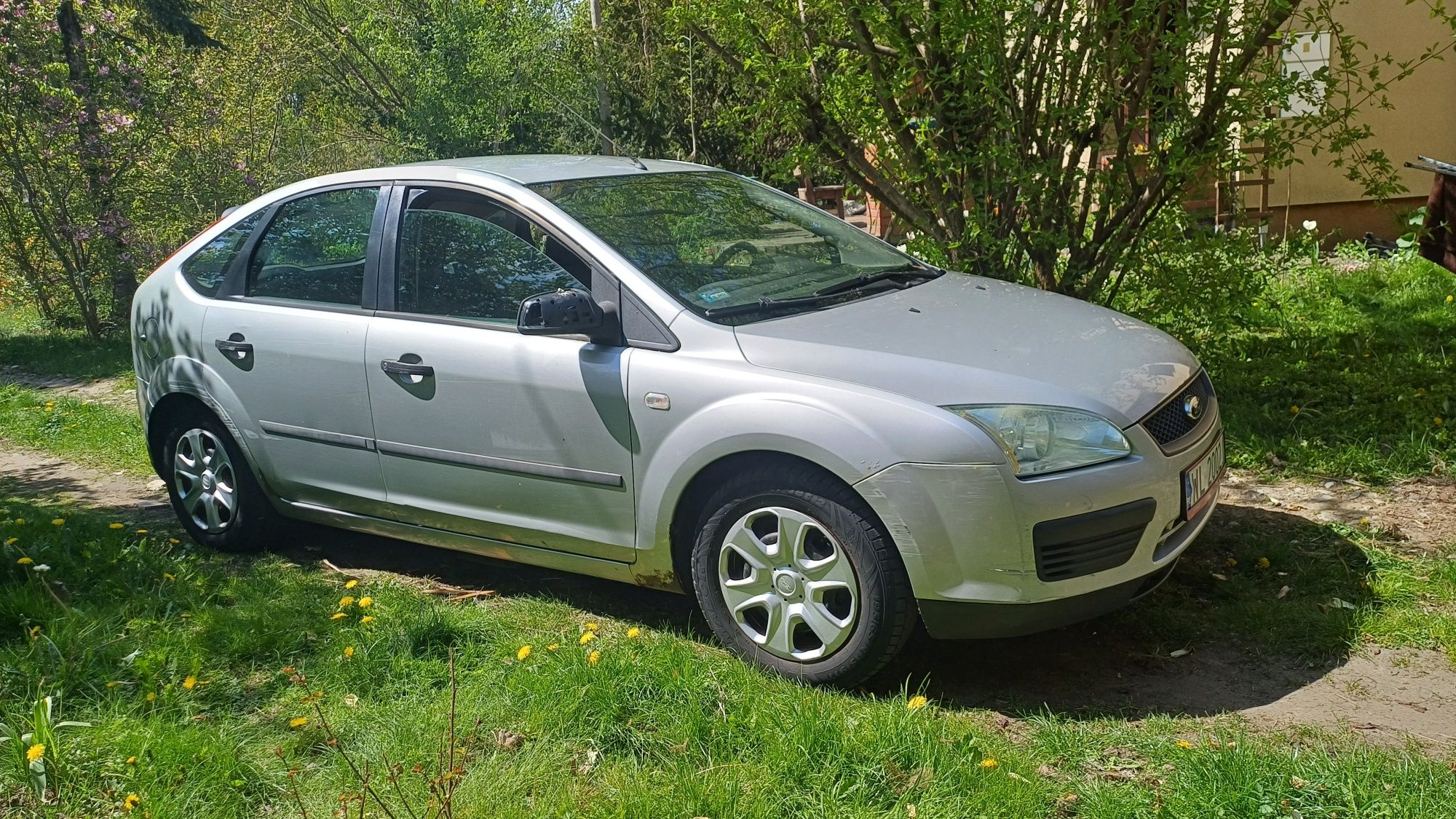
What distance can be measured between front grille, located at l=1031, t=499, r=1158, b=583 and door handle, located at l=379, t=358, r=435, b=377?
222 centimetres

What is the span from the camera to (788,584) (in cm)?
381

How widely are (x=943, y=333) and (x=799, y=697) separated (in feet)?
4.01

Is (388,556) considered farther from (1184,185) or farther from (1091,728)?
(1184,185)

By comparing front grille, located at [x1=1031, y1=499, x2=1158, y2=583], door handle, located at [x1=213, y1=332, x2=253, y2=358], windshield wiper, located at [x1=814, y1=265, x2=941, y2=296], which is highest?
windshield wiper, located at [x1=814, y1=265, x2=941, y2=296]

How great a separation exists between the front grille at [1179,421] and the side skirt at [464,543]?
172cm

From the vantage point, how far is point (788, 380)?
3748mm

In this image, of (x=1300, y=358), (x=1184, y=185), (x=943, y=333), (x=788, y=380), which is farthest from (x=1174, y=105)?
(x=788, y=380)

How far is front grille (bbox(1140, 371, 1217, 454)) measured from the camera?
3777 mm

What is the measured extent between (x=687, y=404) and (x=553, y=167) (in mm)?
1511

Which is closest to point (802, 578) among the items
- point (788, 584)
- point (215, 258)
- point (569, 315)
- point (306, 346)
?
point (788, 584)

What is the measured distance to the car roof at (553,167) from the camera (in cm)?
477

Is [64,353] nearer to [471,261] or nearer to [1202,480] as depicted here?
[471,261]

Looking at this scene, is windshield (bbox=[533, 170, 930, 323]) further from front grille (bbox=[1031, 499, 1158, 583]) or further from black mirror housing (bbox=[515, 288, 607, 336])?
front grille (bbox=[1031, 499, 1158, 583])

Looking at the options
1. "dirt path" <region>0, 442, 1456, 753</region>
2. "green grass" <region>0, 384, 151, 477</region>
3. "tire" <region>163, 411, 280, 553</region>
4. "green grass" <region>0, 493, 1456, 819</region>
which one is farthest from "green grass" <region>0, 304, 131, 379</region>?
"dirt path" <region>0, 442, 1456, 753</region>
